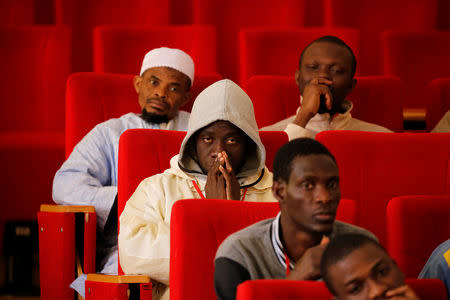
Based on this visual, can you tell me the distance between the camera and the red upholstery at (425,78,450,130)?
132cm

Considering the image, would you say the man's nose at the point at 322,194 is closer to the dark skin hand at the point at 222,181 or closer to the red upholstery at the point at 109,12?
the dark skin hand at the point at 222,181

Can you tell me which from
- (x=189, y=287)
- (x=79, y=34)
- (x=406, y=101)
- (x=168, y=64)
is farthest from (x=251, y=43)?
(x=189, y=287)

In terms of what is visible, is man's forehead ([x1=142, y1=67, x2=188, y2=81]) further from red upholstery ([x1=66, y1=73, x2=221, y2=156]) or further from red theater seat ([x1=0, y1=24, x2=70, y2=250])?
red theater seat ([x1=0, y1=24, x2=70, y2=250])

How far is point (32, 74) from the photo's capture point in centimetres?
147

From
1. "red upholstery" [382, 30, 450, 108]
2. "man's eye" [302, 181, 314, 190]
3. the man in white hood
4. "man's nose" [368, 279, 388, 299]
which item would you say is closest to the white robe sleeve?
the man in white hood

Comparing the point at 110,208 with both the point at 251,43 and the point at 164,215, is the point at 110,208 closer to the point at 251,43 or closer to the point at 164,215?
the point at 164,215

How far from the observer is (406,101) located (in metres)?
1.55

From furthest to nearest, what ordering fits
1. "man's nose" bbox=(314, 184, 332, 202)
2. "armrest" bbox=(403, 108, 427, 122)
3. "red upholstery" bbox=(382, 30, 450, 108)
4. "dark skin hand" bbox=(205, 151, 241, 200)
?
"red upholstery" bbox=(382, 30, 450, 108) → "armrest" bbox=(403, 108, 427, 122) → "dark skin hand" bbox=(205, 151, 241, 200) → "man's nose" bbox=(314, 184, 332, 202)

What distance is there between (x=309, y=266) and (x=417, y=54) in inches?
40.2

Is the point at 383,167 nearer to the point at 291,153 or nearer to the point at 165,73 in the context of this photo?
the point at 291,153

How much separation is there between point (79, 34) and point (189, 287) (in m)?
1.15

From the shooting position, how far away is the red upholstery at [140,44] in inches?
57.4

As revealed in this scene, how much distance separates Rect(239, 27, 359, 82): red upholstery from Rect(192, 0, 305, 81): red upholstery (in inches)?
8.3

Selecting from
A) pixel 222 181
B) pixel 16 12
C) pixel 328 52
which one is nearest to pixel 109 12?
pixel 16 12
